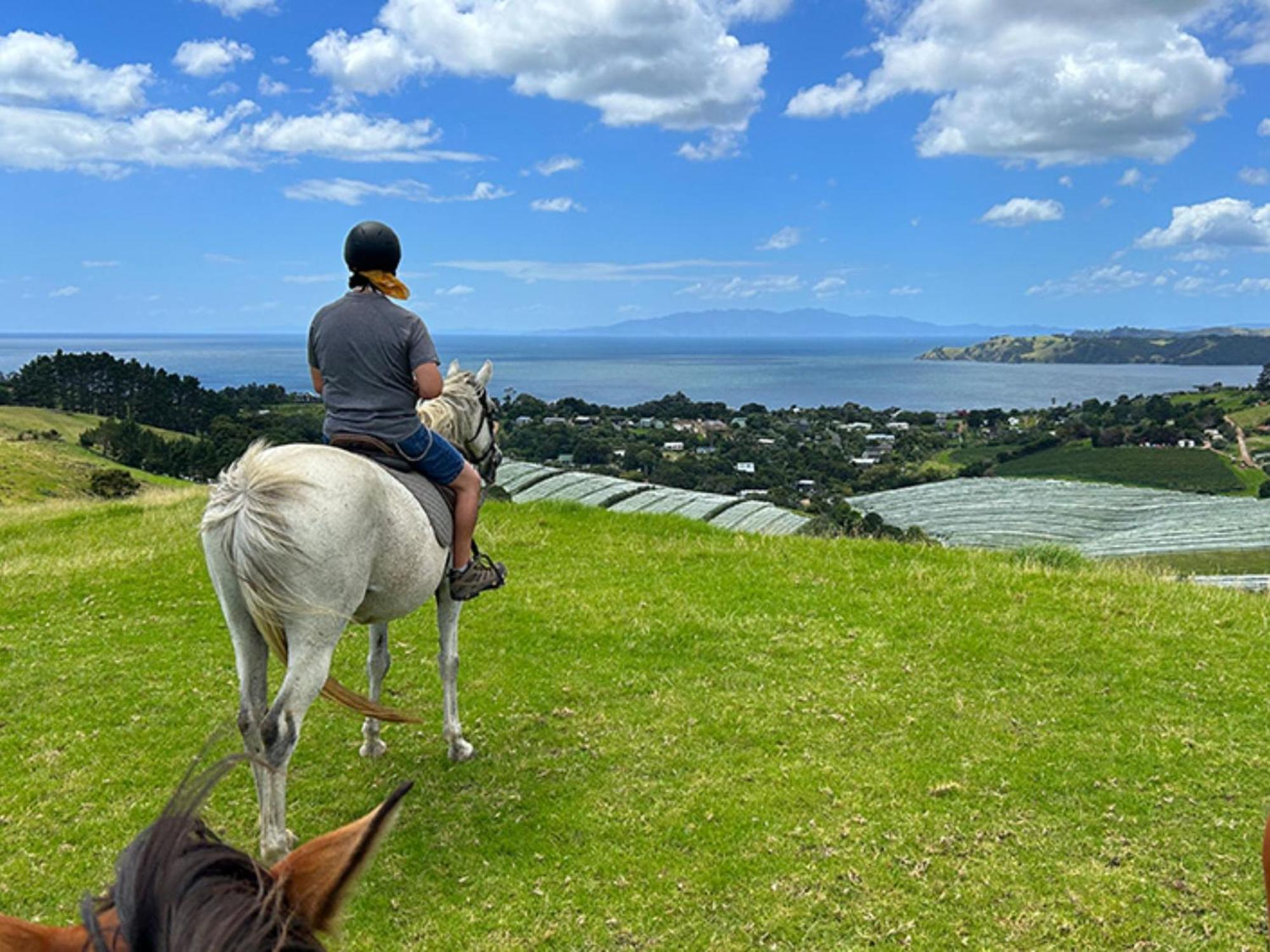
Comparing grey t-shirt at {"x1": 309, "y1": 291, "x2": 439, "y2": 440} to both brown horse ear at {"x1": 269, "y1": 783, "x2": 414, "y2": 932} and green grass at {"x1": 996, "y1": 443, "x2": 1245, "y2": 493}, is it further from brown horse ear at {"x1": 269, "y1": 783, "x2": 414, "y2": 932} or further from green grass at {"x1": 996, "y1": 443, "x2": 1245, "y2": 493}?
green grass at {"x1": 996, "y1": 443, "x2": 1245, "y2": 493}

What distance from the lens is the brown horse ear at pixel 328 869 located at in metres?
1.47

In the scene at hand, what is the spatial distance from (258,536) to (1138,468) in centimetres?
4149

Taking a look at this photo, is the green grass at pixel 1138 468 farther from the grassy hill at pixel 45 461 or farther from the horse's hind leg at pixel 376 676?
the grassy hill at pixel 45 461

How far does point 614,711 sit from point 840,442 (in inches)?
1781

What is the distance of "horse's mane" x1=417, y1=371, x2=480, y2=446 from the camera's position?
237 inches

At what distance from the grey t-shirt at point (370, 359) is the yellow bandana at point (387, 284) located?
8 centimetres

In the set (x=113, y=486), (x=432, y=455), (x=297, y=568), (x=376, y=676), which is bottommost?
(x=113, y=486)

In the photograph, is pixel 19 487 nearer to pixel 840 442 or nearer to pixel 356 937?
pixel 840 442

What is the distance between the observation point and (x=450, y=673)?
6.22 meters

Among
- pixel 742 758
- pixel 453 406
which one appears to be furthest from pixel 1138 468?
pixel 453 406

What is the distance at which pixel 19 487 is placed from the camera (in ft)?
147

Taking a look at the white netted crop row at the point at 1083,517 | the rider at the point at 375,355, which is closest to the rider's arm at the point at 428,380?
the rider at the point at 375,355

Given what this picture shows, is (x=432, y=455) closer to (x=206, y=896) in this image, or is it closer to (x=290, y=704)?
(x=290, y=704)

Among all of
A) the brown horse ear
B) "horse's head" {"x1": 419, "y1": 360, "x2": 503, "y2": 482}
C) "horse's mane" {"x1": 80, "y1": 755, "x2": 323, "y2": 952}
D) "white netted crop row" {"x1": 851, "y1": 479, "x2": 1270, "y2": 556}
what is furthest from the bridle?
"white netted crop row" {"x1": 851, "y1": 479, "x2": 1270, "y2": 556}
